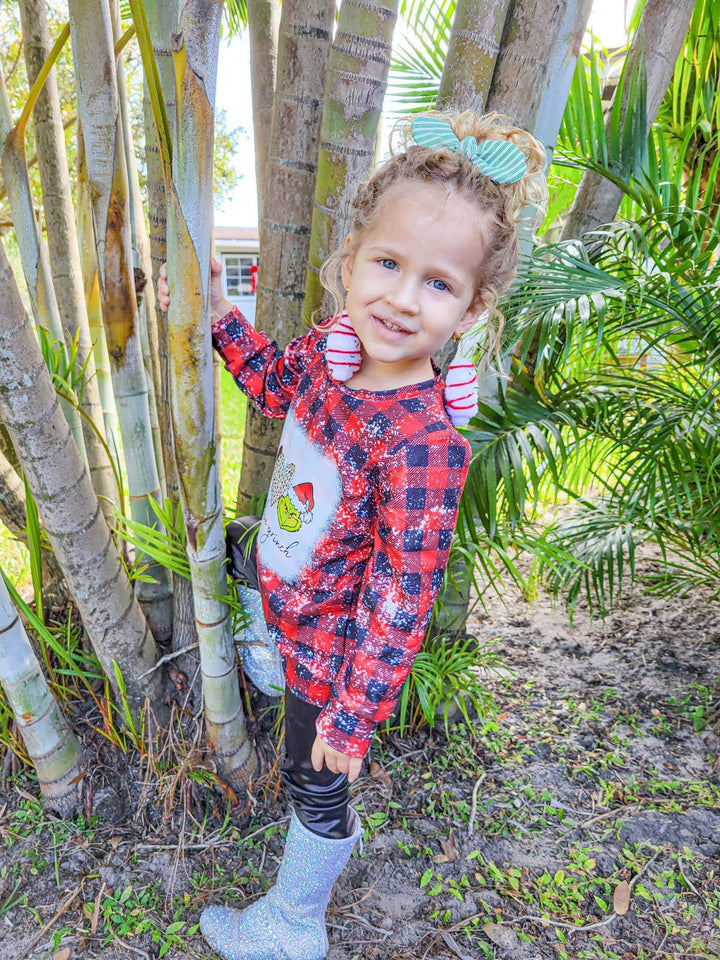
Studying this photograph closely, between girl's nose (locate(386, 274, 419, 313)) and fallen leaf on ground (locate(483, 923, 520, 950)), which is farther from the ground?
girl's nose (locate(386, 274, 419, 313))

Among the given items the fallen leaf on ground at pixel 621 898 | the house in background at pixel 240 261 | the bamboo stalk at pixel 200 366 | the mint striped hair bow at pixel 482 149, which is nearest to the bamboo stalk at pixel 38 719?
the bamboo stalk at pixel 200 366

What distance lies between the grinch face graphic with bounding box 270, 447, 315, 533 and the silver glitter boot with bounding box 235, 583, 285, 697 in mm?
318

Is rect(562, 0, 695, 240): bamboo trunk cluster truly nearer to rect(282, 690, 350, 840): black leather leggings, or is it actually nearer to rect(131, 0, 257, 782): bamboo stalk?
rect(131, 0, 257, 782): bamboo stalk

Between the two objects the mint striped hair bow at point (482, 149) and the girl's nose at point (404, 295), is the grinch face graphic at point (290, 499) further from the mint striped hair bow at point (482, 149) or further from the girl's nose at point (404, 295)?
the mint striped hair bow at point (482, 149)

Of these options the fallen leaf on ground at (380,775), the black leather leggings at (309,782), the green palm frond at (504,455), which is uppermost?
the green palm frond at (504,455)

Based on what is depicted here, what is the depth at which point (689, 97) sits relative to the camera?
2.28 meters

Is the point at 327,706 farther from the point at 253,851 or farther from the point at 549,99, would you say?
the point at 549,99

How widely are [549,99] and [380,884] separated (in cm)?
183

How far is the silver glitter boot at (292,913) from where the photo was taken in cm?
125

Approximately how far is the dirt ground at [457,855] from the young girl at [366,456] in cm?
17

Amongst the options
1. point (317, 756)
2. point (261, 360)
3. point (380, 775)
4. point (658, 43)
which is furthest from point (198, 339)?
point (658, 43)

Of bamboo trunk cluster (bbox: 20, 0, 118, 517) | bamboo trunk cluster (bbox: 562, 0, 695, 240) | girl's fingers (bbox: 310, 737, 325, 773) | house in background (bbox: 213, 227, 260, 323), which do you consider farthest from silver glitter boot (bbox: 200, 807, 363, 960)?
house in background (bbox: 213, 227, 260, 323)

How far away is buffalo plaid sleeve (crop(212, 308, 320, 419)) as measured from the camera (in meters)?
1.27

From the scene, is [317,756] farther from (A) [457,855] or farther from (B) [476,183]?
(B) [476,183]
